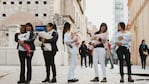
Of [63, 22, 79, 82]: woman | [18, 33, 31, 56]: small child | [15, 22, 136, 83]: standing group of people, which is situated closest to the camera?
[18, 33, 31, 56]: small child

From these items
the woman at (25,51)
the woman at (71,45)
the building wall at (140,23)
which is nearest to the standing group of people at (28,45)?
the woman at (25,51)

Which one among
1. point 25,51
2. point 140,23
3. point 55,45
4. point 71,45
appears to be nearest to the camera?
point 25,51

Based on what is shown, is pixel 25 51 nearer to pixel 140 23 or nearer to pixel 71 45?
pixel 71 45

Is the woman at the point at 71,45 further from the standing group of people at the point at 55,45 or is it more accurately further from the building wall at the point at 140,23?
the building wall at the point at 140,23

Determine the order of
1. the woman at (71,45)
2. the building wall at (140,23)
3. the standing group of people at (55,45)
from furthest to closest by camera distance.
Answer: the building wall at (140,23)
the woman at (71,45)
the standing group of people at (55,45)

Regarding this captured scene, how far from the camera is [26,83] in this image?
11758 mm

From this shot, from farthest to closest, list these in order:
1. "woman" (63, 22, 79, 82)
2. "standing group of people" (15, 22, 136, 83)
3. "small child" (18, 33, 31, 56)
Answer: "woman" (63, 22, 79, 82) < "standing group of people" (15, 22, 136, 83) < "small child" (18, 33, 31, 56)

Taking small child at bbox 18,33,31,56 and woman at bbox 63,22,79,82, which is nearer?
small child at bbox 18,33,31,56

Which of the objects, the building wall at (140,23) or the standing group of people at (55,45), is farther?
the building wall at (140,23)

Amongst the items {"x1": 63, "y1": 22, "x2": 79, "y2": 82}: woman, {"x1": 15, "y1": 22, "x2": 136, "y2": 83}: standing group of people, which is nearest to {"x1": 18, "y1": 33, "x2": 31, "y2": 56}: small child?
{"x1": 15, "y1": 22, "x2": 136, "y2": 83}: standing group of people

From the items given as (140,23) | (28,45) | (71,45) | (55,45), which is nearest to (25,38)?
(28,45)

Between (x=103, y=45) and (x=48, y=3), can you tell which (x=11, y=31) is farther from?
(x=103, y=45)

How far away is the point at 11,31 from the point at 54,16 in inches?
512

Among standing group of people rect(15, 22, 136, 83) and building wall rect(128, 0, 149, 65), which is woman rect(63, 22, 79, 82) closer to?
standing group of people rect(15, 22, 136, 83)
